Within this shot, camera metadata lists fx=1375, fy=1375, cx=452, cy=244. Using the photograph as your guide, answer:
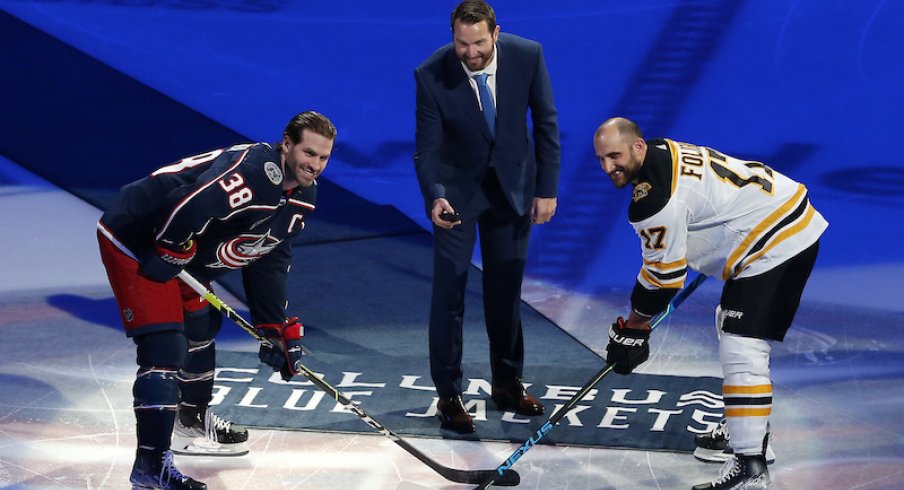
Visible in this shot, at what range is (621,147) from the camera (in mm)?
3896

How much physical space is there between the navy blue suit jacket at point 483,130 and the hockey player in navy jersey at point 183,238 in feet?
1.85

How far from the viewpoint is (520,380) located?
15.9ft

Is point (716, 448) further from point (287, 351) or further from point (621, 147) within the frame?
point (287, 351)

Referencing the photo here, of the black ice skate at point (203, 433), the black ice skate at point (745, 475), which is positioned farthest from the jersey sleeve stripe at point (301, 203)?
the black ice skate at point (745, 475)

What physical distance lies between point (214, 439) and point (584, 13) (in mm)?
4519

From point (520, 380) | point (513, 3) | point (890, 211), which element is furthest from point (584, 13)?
point (520, 380)

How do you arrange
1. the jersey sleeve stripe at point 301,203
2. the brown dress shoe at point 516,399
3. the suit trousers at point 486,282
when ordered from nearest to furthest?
the jersey sleeve stripe at point 301,203
the suit trousers at point 486,282
the brown dress shoe at point 516,399

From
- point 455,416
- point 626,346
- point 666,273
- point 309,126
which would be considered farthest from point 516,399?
point 309,126

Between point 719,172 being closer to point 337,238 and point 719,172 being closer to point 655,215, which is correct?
point 655,215

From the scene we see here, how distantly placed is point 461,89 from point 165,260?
116cm

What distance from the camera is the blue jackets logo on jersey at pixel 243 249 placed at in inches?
163

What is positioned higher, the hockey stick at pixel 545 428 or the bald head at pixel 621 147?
the bald head at pixel 621 147

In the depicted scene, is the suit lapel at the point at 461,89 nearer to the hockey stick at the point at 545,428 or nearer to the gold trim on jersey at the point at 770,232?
the hockey stick at the point at 545,428

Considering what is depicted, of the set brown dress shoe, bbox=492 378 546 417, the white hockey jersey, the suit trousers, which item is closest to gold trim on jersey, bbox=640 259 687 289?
the white hockey jersey
